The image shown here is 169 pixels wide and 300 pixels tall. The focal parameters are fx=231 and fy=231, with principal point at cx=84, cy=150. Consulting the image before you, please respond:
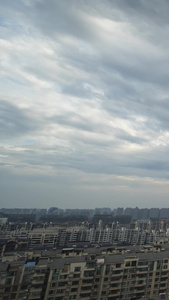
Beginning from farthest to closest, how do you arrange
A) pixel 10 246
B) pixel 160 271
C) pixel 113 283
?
pixel 10 246, pixel 160 271, pixel 113 283

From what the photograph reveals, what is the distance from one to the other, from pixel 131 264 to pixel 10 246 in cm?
3562

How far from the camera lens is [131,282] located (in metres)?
25.0

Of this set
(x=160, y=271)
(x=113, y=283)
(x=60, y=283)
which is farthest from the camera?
(x=160, y=271)

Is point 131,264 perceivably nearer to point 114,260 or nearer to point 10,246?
point 114,260

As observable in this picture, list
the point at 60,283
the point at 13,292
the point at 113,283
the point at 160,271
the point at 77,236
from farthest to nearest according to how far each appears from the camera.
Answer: the point at 77,236
the point at 160,271
the point at 113,283
the point at 60,283
the point at 13,292

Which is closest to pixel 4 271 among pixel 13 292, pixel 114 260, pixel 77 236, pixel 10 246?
pixel 13 292

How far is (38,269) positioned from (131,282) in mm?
10425

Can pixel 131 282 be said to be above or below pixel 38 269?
below

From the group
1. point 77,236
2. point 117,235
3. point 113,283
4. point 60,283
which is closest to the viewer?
point 60,283

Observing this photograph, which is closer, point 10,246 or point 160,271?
point 160,271

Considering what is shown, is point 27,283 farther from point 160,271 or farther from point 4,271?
point 160,271

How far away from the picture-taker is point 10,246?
A: 5194cm

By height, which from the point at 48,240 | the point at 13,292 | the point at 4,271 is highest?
the point at 4,271

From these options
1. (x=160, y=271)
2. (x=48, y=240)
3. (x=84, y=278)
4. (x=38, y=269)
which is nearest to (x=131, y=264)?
(x=160, y=271)
